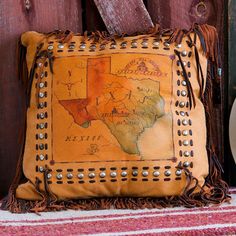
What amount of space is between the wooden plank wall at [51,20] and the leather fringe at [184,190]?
0.27 ft

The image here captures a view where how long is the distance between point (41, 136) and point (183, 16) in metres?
0.59

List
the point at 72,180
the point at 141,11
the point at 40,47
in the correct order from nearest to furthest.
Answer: the point at 72,180 < the point at 40,47 < the point at 141,11

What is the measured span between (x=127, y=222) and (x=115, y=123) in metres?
0.29

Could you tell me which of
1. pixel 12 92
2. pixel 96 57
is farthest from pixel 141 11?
pixel 12 92

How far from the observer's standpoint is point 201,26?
170 centimetres

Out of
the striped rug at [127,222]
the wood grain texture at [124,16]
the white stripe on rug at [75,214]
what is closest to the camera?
the striped rug at [127,222]

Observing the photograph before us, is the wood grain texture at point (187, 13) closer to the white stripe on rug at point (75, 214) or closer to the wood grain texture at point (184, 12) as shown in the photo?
the wood grain texture at point (184, 12)

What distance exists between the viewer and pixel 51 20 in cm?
185

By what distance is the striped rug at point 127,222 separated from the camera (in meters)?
1.26

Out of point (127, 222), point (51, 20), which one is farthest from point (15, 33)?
point (127, 222)

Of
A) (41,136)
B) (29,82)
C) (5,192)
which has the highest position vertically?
(29,82)

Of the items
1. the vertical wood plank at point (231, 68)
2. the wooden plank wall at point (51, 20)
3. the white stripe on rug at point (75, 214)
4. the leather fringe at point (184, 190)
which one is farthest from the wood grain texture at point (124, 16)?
the white stripe on rug at point (75, 214)

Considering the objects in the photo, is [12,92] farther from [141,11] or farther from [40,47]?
[141,11]

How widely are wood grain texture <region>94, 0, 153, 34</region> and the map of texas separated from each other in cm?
28
